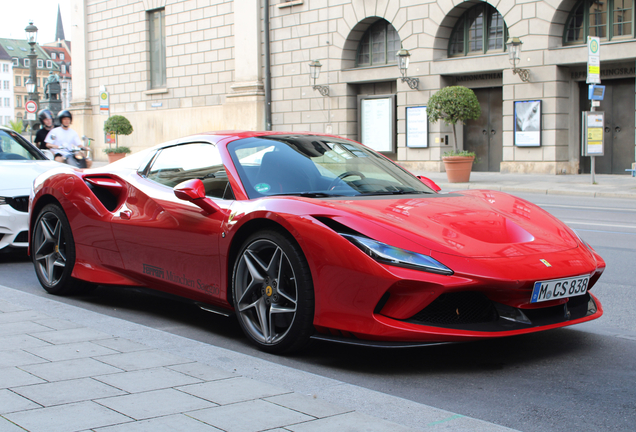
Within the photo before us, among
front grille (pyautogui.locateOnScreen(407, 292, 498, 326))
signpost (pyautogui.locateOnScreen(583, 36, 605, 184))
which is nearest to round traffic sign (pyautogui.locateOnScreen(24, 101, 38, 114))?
signpost (pyautogui.locateOnScreen(583, 36, 605, 184))

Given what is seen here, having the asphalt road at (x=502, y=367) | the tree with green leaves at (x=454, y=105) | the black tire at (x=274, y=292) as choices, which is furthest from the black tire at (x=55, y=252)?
the tree with green leaves at (x=454, y=105)

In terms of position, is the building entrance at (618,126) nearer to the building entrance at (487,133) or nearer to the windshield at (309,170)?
the building entrance at (487,133)

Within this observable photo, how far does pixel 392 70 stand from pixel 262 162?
23.2 meters

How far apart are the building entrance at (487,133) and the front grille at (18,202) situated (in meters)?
20.2

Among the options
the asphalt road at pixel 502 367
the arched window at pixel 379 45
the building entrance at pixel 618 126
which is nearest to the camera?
the asphalt road at pixel 502 367

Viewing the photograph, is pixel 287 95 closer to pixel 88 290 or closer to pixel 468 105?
pixel 468 105

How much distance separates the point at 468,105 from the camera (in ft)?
69.7

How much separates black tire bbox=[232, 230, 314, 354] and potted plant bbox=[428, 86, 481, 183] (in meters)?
16.6

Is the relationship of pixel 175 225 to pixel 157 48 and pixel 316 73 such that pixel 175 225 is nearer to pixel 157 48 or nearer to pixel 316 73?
pixel 316 73

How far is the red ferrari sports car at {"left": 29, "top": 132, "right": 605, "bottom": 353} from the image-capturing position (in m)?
3.54

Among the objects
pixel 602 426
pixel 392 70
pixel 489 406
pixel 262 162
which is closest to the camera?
pixel 602 426

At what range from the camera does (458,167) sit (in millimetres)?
20219

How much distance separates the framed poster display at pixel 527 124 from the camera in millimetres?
23000

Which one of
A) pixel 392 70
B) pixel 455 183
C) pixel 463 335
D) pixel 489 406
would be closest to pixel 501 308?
pixel 463 335
